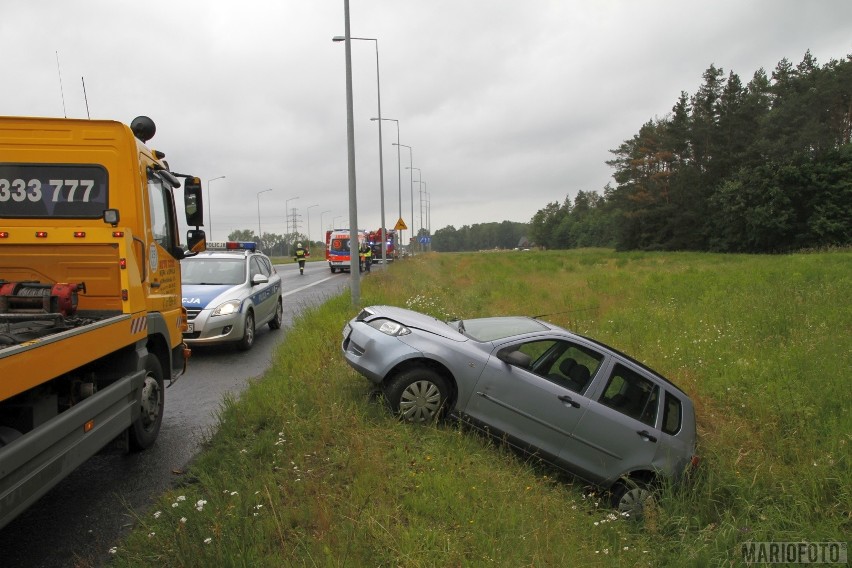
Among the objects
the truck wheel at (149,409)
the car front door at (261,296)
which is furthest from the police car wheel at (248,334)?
the truck wheel at (149,409)

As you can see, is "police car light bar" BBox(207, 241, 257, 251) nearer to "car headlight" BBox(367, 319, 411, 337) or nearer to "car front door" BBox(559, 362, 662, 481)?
"car headlight" BBox(367, 319, 411, 337)

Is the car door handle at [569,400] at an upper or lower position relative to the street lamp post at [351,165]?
lower

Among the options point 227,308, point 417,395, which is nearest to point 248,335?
point 227,308

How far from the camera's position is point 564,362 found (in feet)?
17.5

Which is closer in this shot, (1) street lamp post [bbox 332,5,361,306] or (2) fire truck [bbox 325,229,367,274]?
(1) street lamp post [bbox 332,5,361,306]

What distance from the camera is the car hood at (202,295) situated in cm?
845

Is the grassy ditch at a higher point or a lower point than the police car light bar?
lower

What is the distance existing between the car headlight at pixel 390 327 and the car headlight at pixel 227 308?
3907mm

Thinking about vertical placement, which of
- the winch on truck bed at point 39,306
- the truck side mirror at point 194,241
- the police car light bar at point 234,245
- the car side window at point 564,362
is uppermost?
the truck side mirror at point 194,241

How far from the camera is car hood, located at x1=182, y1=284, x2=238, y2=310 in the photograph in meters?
8.45

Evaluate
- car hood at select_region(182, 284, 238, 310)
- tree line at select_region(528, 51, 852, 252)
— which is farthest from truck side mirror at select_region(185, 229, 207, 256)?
tree line at select_region(528, 51, 852, 252)

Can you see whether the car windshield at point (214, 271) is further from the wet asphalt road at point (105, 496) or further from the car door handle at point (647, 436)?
the car door handle at point (647, 436)

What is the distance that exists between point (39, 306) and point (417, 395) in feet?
10.0

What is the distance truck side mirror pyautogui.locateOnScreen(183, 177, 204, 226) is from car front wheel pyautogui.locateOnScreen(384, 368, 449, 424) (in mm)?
2937
